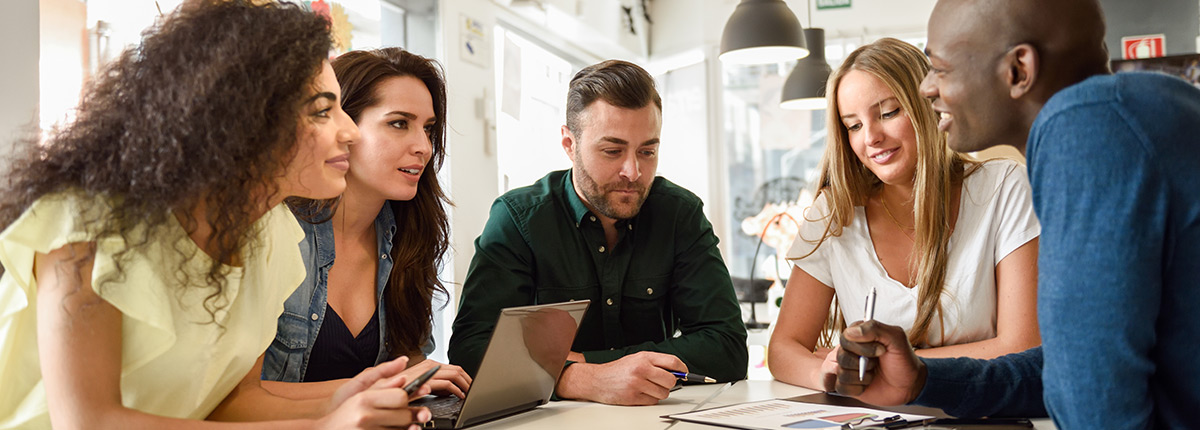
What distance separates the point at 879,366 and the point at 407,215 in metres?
1.05

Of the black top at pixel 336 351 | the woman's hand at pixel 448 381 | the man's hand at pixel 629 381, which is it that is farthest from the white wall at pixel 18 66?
the man's hand at pixel 629 381

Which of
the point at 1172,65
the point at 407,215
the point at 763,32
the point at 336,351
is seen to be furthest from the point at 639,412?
the point at 1172,65

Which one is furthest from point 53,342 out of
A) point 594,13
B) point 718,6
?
point 718,6

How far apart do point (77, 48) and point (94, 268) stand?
1.31m

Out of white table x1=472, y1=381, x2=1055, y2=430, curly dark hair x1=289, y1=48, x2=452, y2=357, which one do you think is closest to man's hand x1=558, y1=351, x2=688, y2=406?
white table x1=472, y1=381, x2=1055, y2=430

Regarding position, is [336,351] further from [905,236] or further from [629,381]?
[905,236]

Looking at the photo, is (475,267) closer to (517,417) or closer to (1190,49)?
(517,417)

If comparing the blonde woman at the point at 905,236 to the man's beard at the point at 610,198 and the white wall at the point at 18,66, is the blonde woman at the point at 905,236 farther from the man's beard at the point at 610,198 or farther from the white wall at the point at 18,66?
the white wall at the point at 18,66

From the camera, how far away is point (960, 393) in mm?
1242

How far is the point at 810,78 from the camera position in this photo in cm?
386

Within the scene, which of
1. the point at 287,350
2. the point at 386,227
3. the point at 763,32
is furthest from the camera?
the point at 763,32

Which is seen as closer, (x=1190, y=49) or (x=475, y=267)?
(x=475, y=267)

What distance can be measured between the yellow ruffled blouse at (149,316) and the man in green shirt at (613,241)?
29.6 inches

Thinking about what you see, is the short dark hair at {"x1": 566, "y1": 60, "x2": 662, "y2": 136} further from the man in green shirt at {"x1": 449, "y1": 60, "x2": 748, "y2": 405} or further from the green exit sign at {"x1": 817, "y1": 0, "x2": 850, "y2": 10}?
the green exit sign at {"x1": 817, "y1": 0, "x2": 850, "y2": 10}
